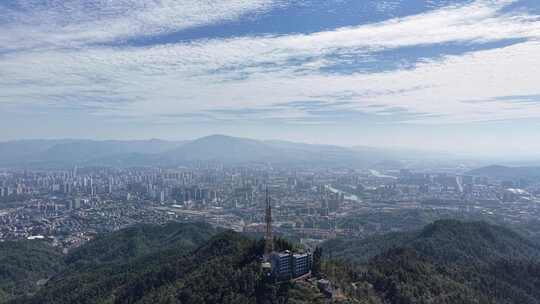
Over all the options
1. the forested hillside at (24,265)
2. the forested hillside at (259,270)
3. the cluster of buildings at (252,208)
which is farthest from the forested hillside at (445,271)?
the forested hillside at (24,265)

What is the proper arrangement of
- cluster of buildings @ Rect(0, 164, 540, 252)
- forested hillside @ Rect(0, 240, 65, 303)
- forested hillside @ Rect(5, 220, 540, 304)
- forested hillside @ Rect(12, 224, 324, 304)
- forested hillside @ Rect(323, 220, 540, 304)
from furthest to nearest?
1. cluster of buildings @ Rect(0, 164, 540, 252)
2. forested hillside @ Rect(0, 240, 65, 303)
3. forested hillside @ Rect(323, 220, 540, 304)
4. forested hillside @ Rect(5, 220, 540, 304)
5. forested hillside @ Rect(12, 224, 324, 304)

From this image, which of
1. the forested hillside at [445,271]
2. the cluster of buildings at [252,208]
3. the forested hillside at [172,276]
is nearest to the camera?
the forested hillside at [172,276]

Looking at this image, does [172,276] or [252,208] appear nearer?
[172,276]

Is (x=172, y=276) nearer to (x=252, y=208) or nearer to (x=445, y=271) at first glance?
(x=445, y=271)

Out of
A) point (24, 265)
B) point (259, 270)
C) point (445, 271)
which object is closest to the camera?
point (259, 270)

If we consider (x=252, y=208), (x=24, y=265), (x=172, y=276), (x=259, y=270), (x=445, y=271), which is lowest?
(x=24, y=265)

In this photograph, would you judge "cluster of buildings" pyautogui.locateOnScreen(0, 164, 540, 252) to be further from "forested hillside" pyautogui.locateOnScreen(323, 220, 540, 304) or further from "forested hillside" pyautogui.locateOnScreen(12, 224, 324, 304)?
"forested hillside" pyautogui.locateOnScreen(323, 220, 540, 304)

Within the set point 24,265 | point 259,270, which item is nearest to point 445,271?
point 259,270

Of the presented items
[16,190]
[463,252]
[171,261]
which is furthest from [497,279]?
[16,190]

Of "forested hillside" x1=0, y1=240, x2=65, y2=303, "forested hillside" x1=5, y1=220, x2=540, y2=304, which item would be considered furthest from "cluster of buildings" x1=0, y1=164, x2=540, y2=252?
"forested hillside" x1=5, y1=220, x2=540, y2=304

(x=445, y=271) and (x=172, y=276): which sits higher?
(x=445, y=271)

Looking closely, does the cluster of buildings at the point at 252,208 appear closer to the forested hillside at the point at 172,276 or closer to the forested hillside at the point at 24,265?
the forested hillside at the point at 24,265

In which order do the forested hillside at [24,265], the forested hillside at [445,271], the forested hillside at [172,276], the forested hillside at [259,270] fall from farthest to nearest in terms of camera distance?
the forested hillside at [24,265] → the forested hillside at [445,271] → the forested hillside at [259,270] → the forested hillside at [172,276]

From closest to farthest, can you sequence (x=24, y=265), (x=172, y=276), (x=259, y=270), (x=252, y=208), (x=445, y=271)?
(x=259, y=270) → (x=445, y=271) → (x=172, y=276) → (x=24, y=265) → (x=252, y=208)
